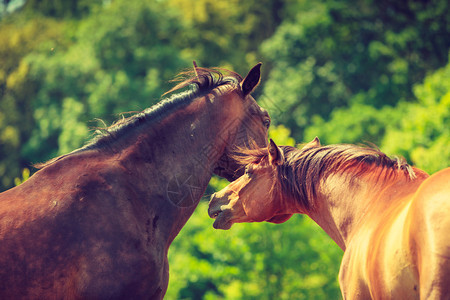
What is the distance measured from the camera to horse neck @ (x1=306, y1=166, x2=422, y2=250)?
4.54 meters

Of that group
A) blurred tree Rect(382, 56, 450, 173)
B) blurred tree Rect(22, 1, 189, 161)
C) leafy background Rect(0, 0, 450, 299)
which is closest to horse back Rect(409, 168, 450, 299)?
blurred tree Rect(382, 56, 450, 173)

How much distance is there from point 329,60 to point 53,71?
15.3 metres

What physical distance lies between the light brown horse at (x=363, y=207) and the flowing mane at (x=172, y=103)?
74 cm

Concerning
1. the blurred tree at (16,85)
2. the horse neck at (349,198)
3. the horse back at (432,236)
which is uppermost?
the horse back at (432,236)

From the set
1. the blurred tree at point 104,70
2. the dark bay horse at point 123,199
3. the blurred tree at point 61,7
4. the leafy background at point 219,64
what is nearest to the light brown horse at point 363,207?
the dark bay horse at point 123,199

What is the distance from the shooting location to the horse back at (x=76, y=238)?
4.23 meters

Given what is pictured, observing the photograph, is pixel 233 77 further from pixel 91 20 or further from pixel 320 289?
pixel 91 20

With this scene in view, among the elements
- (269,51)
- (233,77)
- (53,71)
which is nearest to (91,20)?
(53,71)

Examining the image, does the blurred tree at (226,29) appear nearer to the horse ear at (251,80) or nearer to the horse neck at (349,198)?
the horse ear at (251,80)

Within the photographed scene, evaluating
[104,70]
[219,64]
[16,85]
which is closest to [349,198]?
[16,85]

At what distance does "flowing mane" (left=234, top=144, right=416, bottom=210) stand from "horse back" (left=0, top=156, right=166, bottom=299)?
1.25m

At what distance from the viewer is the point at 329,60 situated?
3331 cm

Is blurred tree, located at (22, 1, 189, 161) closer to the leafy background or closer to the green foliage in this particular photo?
the leafy background

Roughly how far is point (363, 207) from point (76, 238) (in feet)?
7.37
